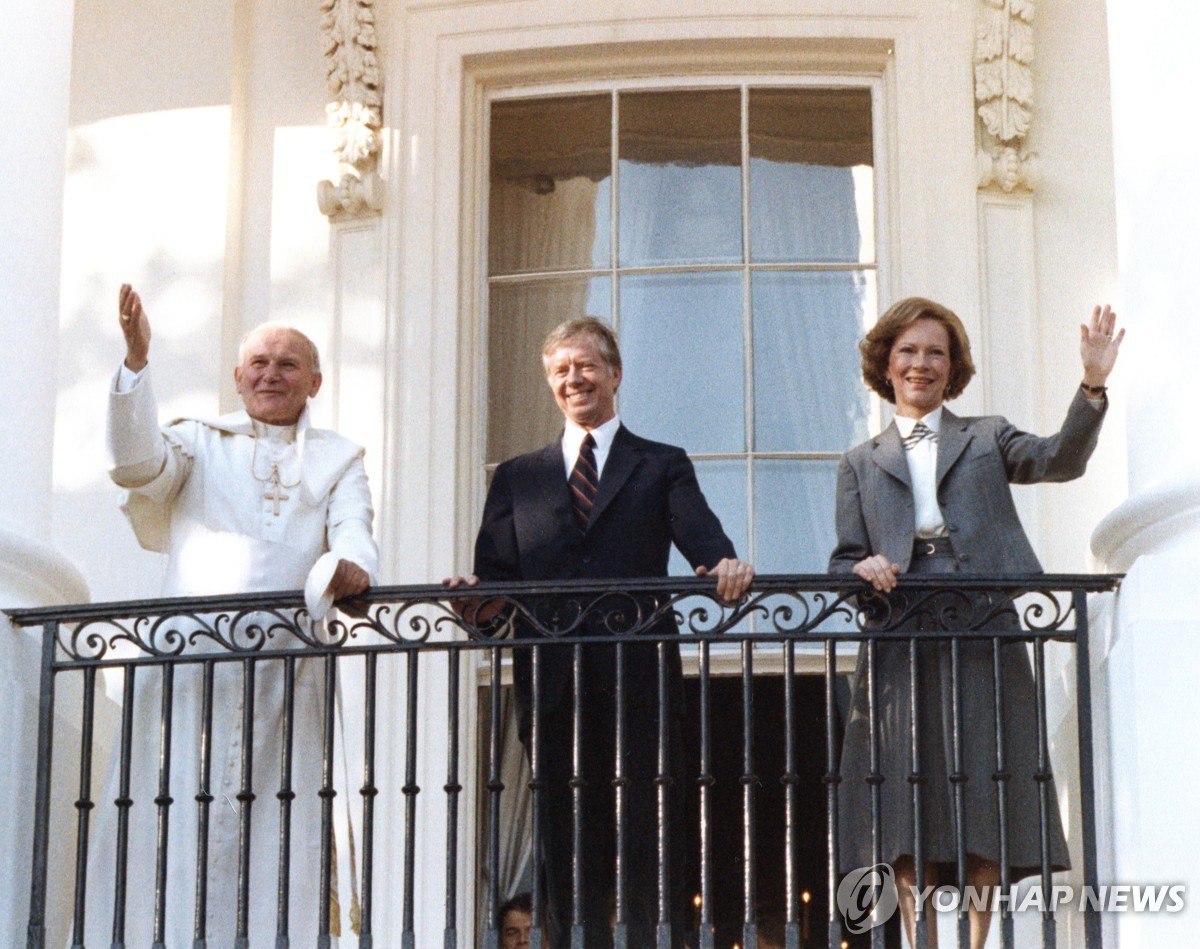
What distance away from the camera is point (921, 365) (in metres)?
6.40

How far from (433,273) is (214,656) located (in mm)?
2575

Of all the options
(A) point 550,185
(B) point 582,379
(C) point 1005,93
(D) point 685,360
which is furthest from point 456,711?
(C) point 1005,93

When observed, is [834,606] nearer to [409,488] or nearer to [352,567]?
[352,567]

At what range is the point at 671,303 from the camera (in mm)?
8555

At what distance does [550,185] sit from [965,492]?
2.87 metres

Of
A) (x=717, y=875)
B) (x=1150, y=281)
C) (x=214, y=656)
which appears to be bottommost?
(x=717, y=875)

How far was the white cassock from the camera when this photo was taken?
20.7 feet

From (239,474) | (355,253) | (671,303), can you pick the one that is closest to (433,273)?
(355,253)

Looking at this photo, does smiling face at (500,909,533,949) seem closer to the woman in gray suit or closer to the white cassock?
the white cassock

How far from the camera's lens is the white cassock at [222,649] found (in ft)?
20.7

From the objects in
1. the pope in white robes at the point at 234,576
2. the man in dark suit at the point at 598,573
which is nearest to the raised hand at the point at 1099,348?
the man in dark suit at the point at 598,573

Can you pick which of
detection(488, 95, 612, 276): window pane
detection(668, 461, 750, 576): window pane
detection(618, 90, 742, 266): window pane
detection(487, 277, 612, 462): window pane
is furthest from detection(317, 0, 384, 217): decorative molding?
detection(668, 461, 750, 576): window pane

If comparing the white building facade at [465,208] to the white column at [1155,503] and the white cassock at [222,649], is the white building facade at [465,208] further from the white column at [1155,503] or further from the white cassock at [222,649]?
the white column at [1155,503]

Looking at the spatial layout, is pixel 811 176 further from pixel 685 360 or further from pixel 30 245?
pixel 30 245
